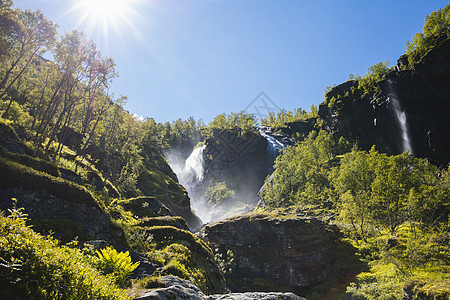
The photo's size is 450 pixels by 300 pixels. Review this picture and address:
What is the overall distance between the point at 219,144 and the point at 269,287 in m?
79.2

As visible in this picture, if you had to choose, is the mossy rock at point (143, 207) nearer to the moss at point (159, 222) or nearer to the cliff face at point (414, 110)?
the moss at point (159, 222)

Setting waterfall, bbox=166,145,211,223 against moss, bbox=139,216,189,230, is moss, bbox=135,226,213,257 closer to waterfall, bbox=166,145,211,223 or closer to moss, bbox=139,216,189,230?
moss, bbox=139,216,189,230

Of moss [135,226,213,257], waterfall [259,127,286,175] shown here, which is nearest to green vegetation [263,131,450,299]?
moss [135,226,213,257]

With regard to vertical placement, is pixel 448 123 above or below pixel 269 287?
above

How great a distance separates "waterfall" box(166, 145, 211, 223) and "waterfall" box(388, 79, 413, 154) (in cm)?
6660

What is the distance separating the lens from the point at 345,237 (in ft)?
115

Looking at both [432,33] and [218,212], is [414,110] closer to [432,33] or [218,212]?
[432,33]

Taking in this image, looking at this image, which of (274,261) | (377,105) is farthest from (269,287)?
(377,105)

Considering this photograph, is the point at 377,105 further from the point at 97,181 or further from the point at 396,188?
the point at 97,181

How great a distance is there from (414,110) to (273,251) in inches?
1868

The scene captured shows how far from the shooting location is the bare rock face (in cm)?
3156

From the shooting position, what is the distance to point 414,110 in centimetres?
5178

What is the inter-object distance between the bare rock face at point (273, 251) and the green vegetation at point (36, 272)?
97.9 ft

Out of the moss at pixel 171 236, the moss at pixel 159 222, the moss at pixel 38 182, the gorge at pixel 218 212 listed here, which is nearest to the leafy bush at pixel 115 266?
the gorge at pixel 218 212
